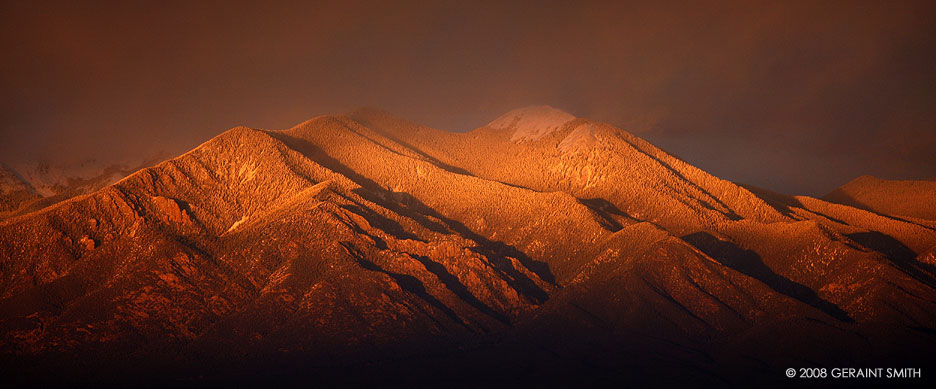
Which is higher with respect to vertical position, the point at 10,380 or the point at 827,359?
the point at 827,359

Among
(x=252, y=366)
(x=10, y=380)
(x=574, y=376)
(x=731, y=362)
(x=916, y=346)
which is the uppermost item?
(x=916, y=346)

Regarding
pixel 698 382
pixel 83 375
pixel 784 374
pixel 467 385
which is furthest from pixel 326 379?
pixel 784 374

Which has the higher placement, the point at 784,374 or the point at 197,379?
the point at 784,374

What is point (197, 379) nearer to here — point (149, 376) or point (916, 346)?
point (149, 376)

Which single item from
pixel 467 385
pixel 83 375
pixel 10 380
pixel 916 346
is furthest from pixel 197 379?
pixel 916 346

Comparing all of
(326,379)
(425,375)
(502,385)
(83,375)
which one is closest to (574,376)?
(502,385)

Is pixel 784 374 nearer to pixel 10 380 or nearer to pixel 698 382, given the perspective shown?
pixel 698 382

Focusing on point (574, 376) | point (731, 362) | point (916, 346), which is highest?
point (916, 346)

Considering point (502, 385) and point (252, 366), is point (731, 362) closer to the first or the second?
point (502, 385)
